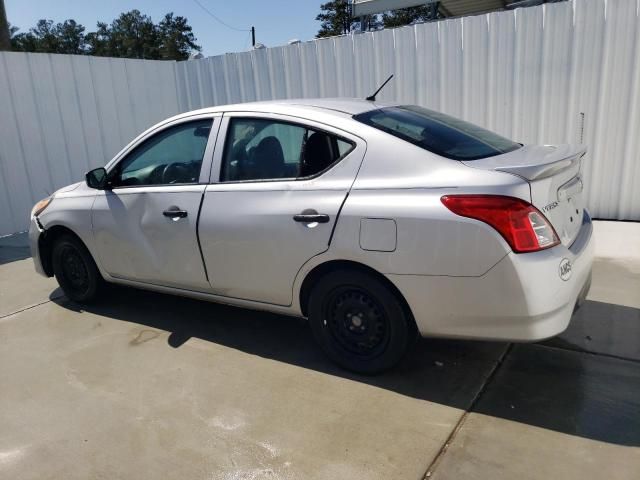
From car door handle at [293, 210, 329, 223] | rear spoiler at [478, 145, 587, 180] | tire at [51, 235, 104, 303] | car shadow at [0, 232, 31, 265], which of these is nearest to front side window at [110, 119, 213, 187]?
tire at [51, 235, 104, 303]

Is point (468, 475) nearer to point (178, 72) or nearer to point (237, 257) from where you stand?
point (237, 257)

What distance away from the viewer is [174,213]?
371 cm

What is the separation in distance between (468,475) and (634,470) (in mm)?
724

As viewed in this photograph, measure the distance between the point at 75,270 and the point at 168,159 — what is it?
153 centimetres

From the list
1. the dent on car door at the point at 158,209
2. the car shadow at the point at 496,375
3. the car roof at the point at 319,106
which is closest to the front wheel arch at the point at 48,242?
the dent on car door at the point at 158,209

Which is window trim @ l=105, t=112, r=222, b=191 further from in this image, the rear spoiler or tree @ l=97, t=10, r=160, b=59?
tree @ l=97, t=10, r=160, b=59

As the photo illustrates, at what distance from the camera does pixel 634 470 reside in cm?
235

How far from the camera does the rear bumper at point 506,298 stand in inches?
102

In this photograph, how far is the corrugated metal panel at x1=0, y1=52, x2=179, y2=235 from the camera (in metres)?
7.88

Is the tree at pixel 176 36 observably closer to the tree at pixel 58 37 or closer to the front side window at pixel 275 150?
the tree at pixel 58 37

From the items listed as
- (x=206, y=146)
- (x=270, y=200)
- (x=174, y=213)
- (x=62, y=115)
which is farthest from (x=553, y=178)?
(x=62, y=115)

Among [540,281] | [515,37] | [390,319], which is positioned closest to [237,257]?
[390,319]

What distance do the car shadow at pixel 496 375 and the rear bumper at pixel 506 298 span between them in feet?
1.42

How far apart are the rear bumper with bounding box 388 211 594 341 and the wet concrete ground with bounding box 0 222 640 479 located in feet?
1.52
